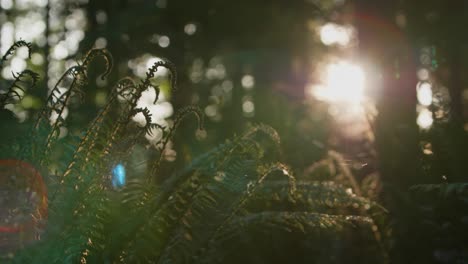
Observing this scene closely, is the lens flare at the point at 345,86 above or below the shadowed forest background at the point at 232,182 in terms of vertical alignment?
above

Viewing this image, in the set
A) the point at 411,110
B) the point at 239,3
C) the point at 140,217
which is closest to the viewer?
the point at 140,217

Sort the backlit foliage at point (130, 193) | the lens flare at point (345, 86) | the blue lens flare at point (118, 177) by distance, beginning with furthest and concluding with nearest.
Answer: the lens flare at point (345, 86), the blue lens flare at point (118, 177), the backlit foliage at point (130, 193)

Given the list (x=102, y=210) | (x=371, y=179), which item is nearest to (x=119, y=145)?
(x=102, y=210)

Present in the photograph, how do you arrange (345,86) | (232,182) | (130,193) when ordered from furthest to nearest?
1. (345,86)
2. (130,193)
3. (232,182)

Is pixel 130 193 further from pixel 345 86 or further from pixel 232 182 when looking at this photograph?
pixel 345 86

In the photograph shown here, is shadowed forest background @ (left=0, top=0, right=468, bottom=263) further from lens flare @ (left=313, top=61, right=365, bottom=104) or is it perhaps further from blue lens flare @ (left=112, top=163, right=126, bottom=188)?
lens flare @ (left=313, top=61, right=365, bottom=104)

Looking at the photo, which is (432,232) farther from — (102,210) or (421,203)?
(102,210)

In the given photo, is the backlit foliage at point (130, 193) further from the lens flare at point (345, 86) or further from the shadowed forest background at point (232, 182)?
the lens flare at point (345, 86)

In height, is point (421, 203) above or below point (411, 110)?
below

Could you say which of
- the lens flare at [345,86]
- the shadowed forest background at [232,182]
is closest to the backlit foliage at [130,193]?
the shadowed forest background at [232,182]

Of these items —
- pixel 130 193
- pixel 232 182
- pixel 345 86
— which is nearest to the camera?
pixel 232 182

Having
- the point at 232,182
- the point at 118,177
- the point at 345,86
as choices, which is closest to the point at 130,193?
the point at 118,177
